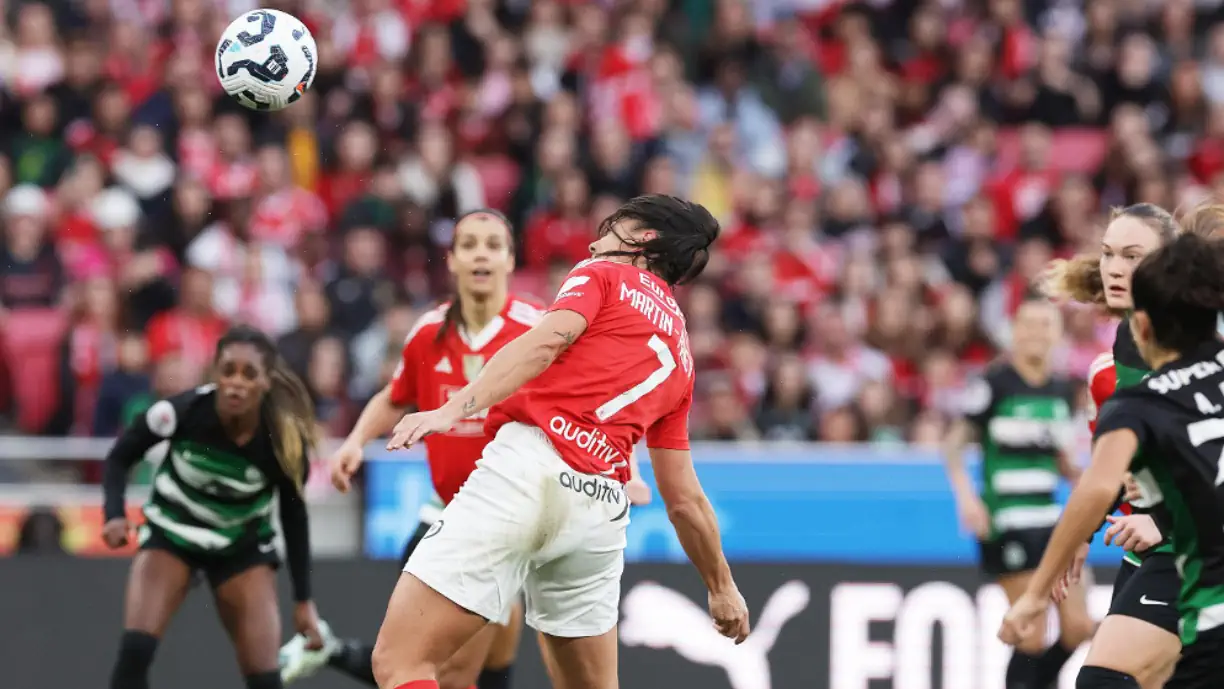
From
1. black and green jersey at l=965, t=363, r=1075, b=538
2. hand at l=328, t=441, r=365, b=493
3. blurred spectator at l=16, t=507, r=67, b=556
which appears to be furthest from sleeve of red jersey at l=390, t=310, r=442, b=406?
blurred spectator at l=16, t=507, r=67, b=556

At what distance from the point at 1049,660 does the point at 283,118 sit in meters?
8.57

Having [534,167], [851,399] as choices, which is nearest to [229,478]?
[851,399]

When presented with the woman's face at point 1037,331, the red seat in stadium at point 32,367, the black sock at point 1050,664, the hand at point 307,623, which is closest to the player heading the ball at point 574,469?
the hand at point 307,623

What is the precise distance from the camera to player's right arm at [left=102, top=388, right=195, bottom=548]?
805 cm

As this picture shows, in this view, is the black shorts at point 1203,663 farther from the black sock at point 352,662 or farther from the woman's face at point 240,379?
the black sock at point 352,662

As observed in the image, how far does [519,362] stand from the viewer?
5.65m

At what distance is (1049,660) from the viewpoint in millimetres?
9055

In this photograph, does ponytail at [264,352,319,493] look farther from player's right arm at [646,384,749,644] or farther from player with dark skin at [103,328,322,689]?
player's right arm at [646,384,749,644]

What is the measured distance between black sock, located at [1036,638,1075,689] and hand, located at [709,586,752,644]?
323 centimetres

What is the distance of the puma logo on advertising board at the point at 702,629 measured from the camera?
10164 mm

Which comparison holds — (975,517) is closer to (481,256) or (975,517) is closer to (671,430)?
(481,256)

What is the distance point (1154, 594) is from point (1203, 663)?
2.13 ft

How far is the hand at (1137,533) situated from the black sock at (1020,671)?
10.4 ft

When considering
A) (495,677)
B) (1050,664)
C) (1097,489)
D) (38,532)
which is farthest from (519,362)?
(38,532)
